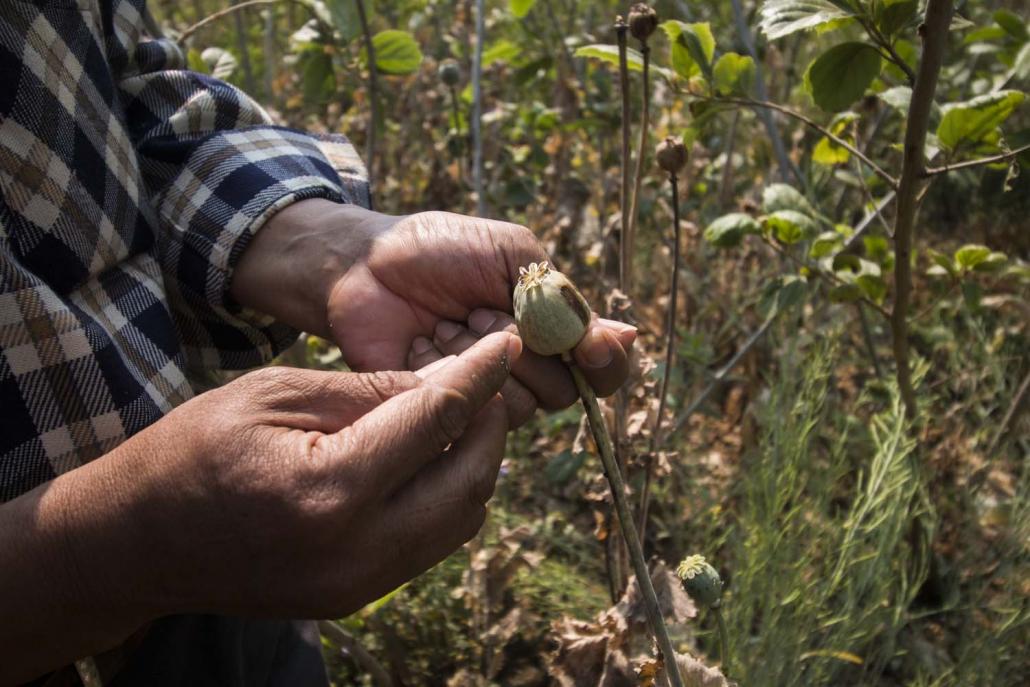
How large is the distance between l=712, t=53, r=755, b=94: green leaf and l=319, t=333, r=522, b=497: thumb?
Result: 702mm

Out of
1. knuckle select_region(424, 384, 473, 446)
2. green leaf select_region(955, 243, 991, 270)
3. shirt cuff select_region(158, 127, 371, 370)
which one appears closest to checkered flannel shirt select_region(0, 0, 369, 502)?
shirt cuff select_region(158, 127, 371, 370)

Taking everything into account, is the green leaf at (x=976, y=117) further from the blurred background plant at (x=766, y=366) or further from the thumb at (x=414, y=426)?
the thumb at (x=414, y=426)

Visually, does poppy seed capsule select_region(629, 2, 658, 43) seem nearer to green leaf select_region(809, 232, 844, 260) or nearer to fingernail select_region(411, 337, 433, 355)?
fingernail select_region(411, 337, 433, 355)

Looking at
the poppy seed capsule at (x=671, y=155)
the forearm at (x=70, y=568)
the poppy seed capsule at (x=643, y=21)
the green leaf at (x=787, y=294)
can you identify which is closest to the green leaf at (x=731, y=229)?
the green leaf at (x=787, y=294)

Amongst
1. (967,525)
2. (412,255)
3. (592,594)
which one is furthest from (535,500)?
(412,255)

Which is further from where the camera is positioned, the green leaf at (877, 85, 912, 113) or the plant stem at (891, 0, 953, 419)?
the green leaf at (877, 85, 912, 113)

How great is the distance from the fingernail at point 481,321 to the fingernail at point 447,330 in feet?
0.06

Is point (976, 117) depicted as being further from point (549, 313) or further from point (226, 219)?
point (226, 219)

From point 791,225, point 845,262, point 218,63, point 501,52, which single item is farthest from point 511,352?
point 501,52

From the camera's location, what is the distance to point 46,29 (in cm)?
95

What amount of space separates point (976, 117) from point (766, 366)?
1.19 metres

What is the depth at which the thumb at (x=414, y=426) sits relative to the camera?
28.1 inches

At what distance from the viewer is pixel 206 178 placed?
1.16m

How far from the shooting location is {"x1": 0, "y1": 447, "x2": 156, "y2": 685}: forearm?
0.72m
